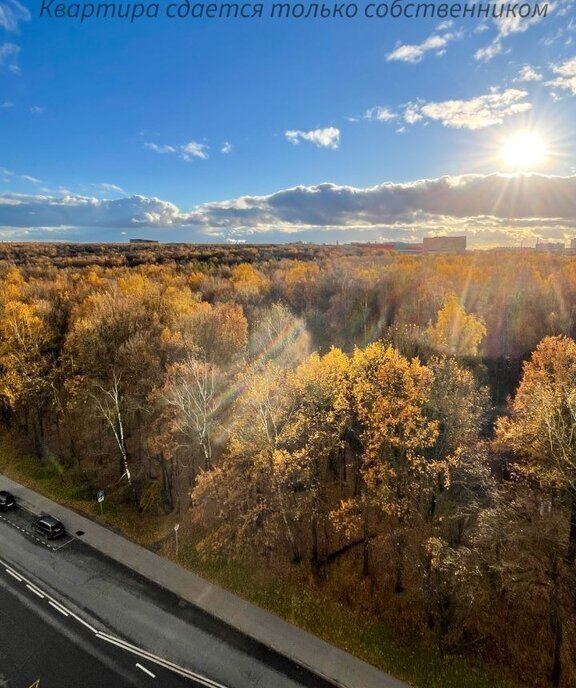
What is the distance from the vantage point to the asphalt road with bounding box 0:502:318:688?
16.3m

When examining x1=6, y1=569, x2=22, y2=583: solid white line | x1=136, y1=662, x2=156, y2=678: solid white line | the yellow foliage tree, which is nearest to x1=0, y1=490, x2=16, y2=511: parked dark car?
x1=6, y1=569, x2=22, y2=583: solid white line

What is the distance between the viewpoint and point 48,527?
78.4 ft

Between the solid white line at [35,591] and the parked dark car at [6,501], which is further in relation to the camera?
the parked dark car at [6,501]

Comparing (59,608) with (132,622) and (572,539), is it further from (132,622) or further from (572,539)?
(572,539)

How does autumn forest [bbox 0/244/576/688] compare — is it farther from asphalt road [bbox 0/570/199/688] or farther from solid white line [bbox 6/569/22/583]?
solid white line [bbox 6/569/22/583]

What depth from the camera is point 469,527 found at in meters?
21.1

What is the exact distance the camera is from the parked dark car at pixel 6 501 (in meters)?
26.5

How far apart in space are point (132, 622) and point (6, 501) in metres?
14.2

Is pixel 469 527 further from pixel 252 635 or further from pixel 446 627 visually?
pixel 252 635

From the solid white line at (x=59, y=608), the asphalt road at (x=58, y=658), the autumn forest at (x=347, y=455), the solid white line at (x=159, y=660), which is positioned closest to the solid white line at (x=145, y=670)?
the asphalt road at (x=58, y=658)

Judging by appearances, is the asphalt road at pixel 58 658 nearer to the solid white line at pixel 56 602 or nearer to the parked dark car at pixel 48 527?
the solid white line at pixel 56 602

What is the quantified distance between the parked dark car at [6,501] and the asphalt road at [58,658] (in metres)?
8.79

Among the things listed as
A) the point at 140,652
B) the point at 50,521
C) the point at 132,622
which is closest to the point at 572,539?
the point at 140,652

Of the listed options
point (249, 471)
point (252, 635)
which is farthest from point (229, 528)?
point (252, 635)
